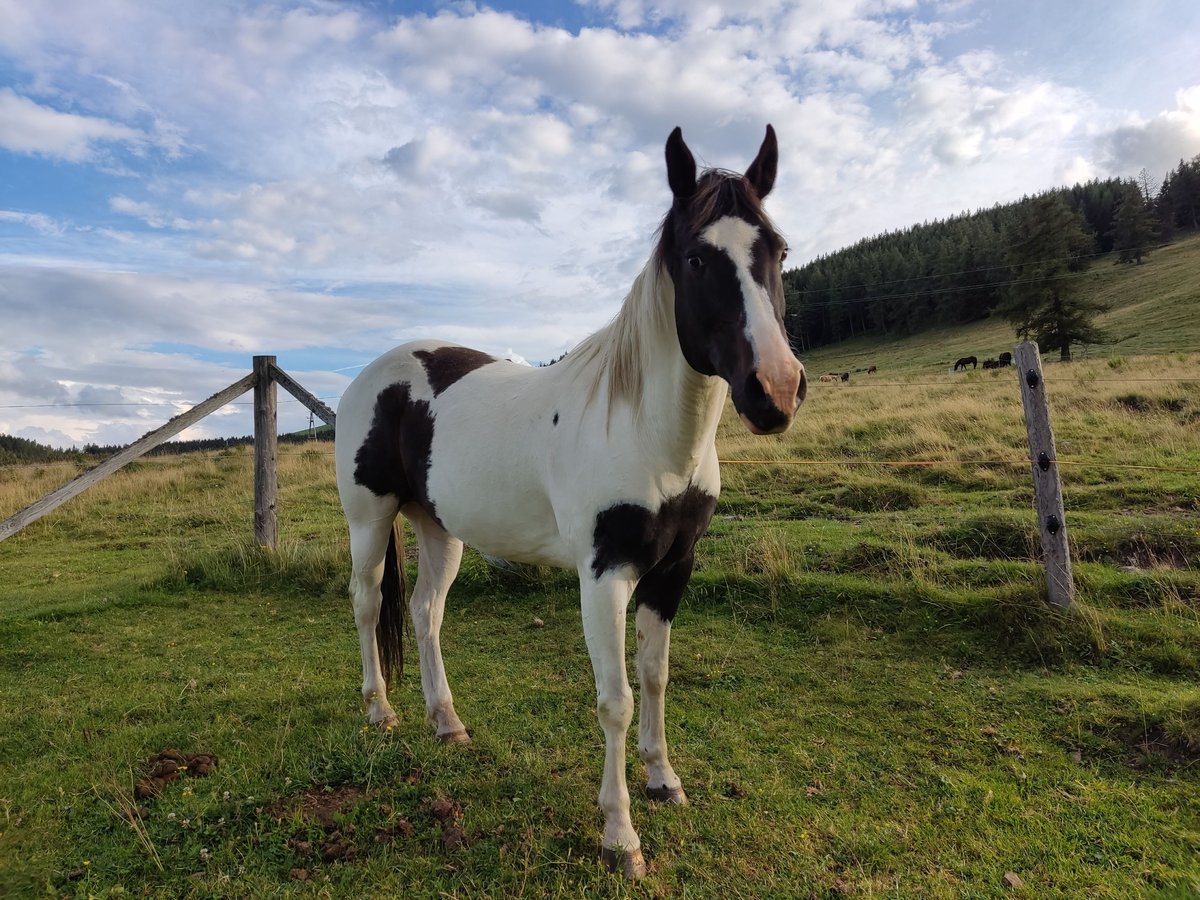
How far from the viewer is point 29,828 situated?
274cm

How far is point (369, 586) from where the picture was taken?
13.4 ft

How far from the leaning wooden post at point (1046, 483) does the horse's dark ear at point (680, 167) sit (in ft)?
12.1

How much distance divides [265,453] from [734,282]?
7.08 m

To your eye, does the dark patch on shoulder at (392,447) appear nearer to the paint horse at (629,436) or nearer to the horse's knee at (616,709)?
the paint horse at (629,436)

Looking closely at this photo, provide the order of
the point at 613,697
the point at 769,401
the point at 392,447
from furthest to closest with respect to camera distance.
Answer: the point at 392,447 < the point at 613,697 < the point at 769,401

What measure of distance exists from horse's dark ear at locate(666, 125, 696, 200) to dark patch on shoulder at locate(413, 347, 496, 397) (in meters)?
1.79

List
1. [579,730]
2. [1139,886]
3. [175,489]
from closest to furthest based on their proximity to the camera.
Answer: [1139,886] < [579,730] < [175,489]

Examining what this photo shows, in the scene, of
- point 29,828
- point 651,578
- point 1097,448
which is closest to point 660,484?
point 651,578

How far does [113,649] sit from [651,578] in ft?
15.8

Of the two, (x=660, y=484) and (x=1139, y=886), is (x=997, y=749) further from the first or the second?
(x=660, y=484)

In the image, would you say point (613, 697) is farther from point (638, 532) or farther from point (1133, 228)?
point (1133, 228)

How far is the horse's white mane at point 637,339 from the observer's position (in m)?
2.60

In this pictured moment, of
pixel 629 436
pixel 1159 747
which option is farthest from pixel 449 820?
pixel 1159 747

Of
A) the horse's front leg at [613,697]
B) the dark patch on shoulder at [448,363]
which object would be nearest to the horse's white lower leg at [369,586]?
the dark patch on shoulder at [448,363]
